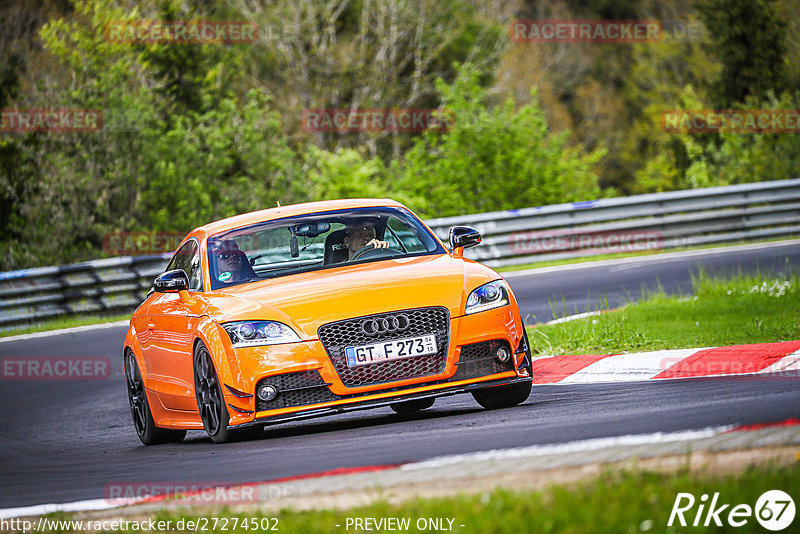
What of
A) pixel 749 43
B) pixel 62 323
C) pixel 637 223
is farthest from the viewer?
pixel 749 43

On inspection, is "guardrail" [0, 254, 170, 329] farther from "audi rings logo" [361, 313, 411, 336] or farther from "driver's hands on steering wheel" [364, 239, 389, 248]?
"audi rings logo" [361, 313, 411, 336]

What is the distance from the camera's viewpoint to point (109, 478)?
7387 mm

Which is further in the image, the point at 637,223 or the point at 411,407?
the point at 637,223

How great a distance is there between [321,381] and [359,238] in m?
1.68

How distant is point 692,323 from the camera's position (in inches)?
464

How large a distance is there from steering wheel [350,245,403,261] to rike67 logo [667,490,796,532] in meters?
4.94

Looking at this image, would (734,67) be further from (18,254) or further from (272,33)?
(18,254)

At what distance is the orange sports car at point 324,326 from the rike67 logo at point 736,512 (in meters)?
3.69

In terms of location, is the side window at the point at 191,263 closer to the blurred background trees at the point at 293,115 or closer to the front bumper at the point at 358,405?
the front bumper at the point at 358,405

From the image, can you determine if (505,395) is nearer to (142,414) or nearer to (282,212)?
(282,212)

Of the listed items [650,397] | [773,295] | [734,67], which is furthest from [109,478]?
[734,67]

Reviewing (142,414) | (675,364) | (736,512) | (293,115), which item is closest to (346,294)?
(142,414)

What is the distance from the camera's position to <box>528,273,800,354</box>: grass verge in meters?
10.8

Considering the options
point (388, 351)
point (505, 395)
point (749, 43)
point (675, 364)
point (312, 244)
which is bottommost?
point (749, 43)
